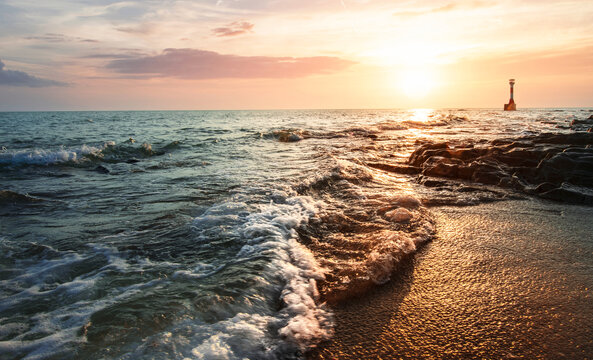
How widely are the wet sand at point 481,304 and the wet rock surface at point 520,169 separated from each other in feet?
7.31

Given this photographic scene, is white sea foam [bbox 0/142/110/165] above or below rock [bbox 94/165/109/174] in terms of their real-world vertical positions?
above

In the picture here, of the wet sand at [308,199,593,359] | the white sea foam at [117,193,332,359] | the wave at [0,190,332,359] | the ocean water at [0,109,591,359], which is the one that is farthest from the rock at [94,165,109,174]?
the wet sand at [308,199,593,359]

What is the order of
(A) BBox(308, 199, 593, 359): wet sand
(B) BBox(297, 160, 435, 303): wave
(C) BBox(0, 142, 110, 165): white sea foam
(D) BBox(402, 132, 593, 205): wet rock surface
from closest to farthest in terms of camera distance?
(A) BBox(308, 199, 593, 359): wet sand < (B) BBox(297, 160, 435, 303): wave < (D) BBox(402, 132, 593, 205): wet rock surface < (C) BBox(0, 142, 110, 165): white sea foam

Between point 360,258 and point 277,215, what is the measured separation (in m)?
1.79

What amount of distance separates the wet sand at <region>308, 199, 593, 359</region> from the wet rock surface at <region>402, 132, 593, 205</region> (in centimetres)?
223

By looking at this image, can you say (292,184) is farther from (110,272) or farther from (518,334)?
(518,334)

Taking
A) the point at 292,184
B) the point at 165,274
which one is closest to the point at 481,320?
the point at 165,274

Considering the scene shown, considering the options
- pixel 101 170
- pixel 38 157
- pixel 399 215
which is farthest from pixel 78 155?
pixel 399 215

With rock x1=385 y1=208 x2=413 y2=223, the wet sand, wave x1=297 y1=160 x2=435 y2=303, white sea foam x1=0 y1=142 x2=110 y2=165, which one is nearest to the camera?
the wet sand

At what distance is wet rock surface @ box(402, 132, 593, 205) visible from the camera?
5980mm

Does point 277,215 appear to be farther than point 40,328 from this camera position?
Yes

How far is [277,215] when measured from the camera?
4.93 m

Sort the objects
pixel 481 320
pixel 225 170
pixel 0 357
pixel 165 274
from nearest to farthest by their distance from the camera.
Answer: pixel 0 357 < pixel 481 320 < pixel 165 274 < pixel 225 170

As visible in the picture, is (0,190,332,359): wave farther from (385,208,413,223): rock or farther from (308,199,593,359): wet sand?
(385,208,413,223): rock
